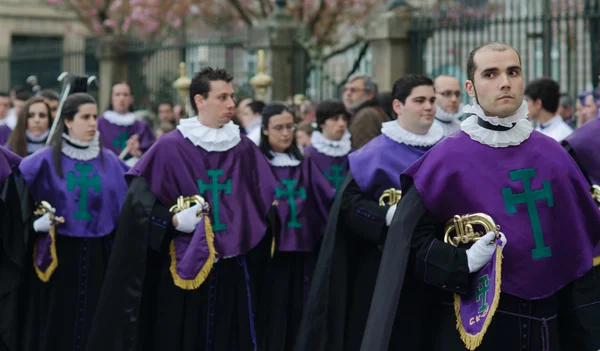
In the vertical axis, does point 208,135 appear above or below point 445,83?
below

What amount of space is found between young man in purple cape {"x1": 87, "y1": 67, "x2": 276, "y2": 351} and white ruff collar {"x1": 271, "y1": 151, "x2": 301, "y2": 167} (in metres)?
1.15

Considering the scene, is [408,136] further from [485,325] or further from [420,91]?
[485,325]

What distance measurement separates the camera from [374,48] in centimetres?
1311

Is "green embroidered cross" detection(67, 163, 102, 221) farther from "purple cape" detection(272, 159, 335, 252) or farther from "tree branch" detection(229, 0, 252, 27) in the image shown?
"tree branch" detection(229, 0, 252, 27)

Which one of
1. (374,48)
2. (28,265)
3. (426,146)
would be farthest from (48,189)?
(374,48)

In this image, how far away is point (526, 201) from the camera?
463 centimetres

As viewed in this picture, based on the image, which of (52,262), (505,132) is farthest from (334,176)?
(505,132)

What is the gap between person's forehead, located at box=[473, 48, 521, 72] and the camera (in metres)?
4.62

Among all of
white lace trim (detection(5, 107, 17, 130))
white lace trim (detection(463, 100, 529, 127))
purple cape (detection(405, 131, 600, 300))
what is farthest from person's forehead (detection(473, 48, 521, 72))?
white lace trim (detection(5, 107, 17, 130))

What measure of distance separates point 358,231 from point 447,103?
6.04ft

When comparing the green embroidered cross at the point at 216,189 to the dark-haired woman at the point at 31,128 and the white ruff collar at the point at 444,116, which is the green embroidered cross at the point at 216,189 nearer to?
the white ruff collar at the point at 444,116

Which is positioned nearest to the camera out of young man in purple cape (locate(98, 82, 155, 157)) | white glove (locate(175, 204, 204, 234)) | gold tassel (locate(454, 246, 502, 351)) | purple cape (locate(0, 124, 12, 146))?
gold tassel (locate(454, 246, 502, 351))

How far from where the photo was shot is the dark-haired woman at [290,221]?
8.01 metres

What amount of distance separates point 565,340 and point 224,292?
2.62 m
